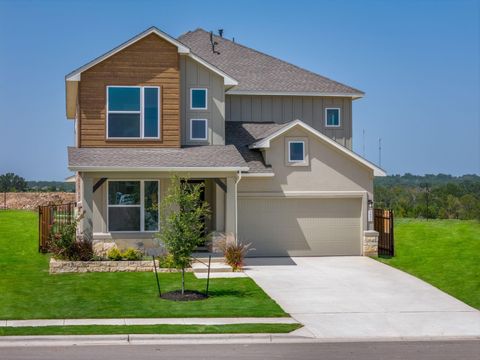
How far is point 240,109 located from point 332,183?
5597 mm

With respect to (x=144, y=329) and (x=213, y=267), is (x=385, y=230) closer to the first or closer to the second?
(x=213, y=267)

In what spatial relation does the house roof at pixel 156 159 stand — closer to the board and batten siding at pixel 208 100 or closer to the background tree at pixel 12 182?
the board and batten siding at pixel 208 100

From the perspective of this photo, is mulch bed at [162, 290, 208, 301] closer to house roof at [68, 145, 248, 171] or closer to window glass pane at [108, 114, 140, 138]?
house roof at [68, 145, 248, 171]

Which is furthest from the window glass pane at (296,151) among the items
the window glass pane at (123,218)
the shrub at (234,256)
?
the window glass pane at (123,218)

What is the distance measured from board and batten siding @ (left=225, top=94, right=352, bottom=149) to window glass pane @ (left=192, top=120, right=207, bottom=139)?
3328 mm

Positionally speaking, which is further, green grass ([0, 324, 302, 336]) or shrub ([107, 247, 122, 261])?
shrub ([107, 247, 122, 261])

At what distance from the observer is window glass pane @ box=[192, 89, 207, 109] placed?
2614cm

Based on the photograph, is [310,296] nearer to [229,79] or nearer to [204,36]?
[229,79]

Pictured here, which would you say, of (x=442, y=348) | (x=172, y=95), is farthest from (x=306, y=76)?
(x=442, y=348)

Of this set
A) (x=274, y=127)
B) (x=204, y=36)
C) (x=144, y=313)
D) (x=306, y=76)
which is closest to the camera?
(x=144, y=313)

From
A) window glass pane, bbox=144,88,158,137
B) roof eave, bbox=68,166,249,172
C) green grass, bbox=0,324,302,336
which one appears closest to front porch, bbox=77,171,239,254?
roof eave, bbox=68,166,249,172

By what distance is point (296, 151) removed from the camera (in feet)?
A: 86.1

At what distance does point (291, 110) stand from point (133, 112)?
25.9ft

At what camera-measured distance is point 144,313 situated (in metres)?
15.9
